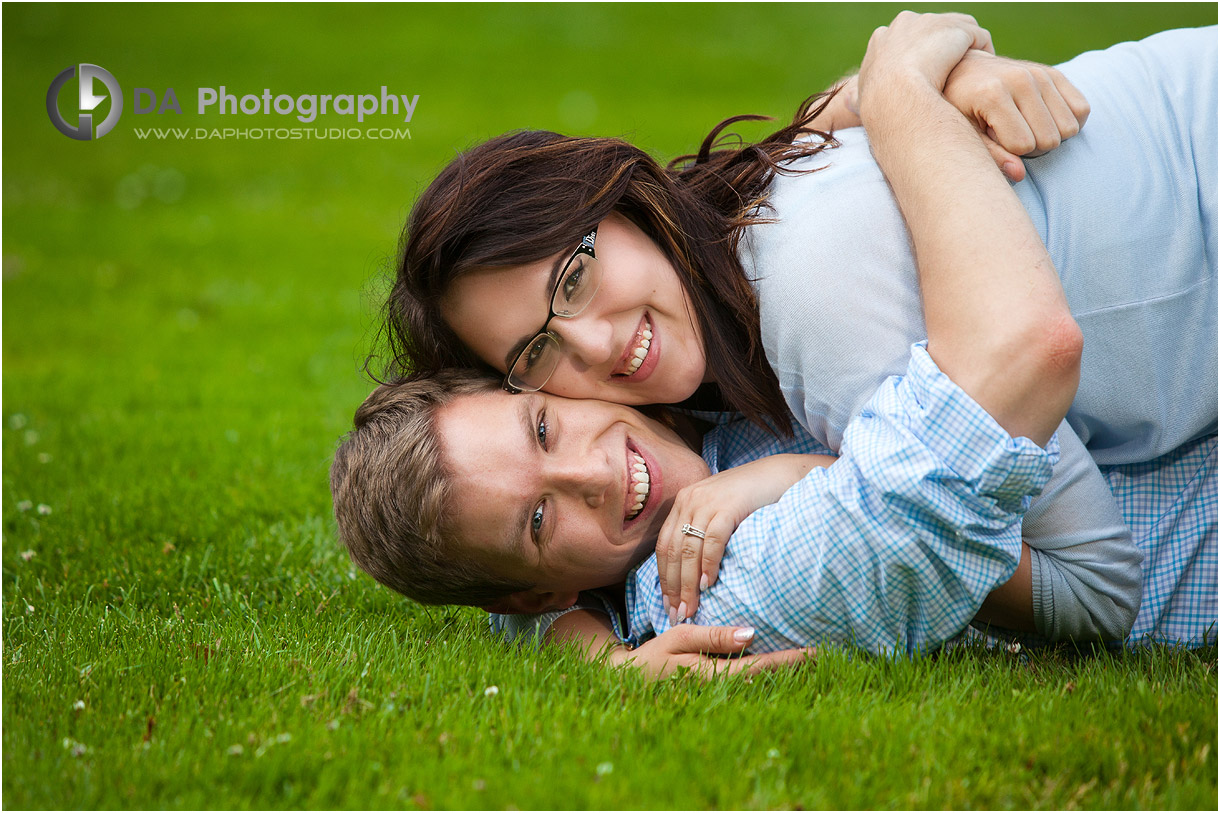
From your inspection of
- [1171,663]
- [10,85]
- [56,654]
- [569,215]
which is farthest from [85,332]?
[10,85]

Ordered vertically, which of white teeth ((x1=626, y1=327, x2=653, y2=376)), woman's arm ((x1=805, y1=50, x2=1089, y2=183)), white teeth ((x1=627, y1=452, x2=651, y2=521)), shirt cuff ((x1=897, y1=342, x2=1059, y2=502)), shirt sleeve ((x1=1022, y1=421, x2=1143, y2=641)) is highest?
woman's arm ((x1=805, y1=50, x2=1089, y2=183))

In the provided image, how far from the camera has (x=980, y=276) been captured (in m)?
2.73

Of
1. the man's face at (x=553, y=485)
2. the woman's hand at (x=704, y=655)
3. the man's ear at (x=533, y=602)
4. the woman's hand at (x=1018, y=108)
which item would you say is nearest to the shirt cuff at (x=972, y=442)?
the woman's hand at (x=704, y=655)

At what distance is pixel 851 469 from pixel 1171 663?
121 centimetres

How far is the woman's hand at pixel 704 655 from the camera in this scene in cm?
300

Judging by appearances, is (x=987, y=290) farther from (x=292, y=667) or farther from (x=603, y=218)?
(x=292, y=667)

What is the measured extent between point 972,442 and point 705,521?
0.82 m

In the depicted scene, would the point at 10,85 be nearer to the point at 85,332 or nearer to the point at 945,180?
the point at 85,332

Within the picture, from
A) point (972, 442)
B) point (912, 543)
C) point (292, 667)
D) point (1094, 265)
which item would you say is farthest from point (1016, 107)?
point (292, 667)

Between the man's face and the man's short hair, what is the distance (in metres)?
0.06

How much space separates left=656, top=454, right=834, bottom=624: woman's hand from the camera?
10.1ft

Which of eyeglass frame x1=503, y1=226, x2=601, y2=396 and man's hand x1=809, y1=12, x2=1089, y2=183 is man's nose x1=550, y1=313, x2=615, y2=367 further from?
man's hand x1=809, y1=12, x2=1089, y2=183

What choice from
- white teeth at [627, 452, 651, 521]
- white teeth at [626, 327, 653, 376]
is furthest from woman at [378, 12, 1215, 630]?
white teeth at [627, 452, 651, 521]

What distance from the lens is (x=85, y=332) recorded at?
352 inches
